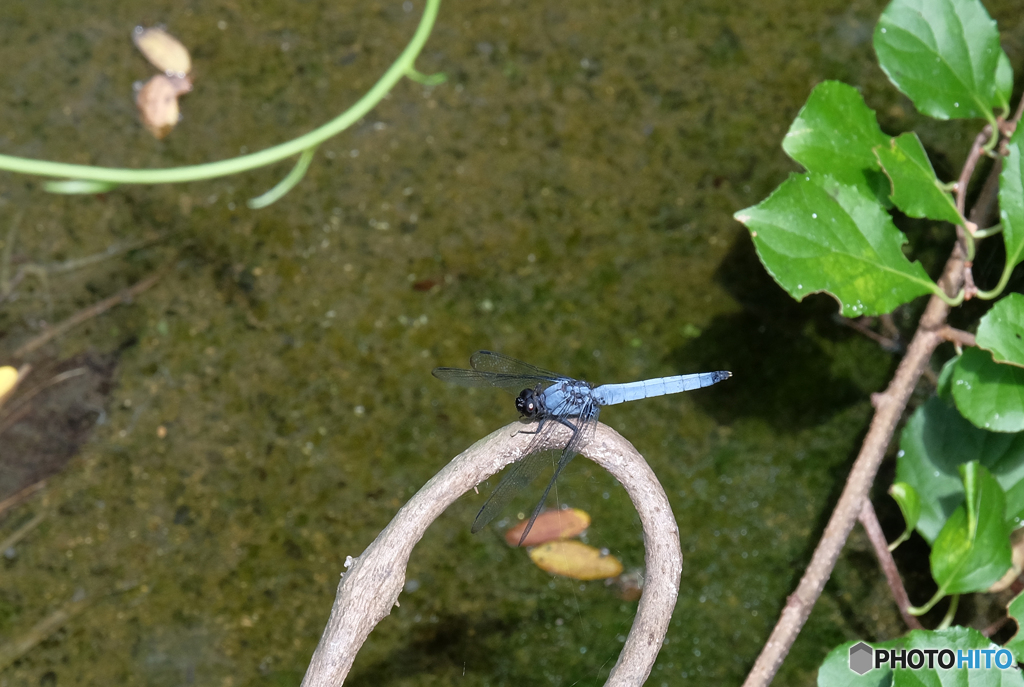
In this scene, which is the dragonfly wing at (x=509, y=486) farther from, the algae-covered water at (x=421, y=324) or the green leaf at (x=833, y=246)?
the green leaf at (x=833, y=246)

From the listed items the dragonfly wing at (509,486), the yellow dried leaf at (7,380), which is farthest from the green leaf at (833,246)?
the yellow dried leaf at (7,380)

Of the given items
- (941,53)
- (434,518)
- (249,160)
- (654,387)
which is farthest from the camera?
(249,160)

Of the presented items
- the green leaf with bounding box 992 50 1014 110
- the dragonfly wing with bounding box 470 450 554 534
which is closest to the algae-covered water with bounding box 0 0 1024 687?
the dragonfly wing with bounding box 470 450 554 534

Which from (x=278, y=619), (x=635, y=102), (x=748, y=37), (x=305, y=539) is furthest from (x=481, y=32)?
(x=278, y=619)

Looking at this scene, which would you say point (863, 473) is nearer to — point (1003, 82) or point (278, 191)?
point (1003, 82)

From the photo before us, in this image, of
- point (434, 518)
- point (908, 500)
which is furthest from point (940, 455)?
point (434, 518)
